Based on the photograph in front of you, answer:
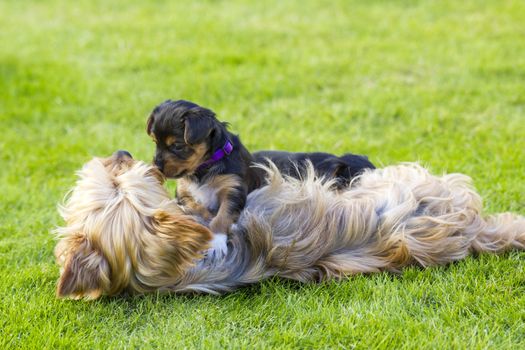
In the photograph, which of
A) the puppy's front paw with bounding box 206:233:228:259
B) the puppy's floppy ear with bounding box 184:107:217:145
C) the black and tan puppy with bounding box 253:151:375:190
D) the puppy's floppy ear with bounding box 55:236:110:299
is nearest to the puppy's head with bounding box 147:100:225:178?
the puppy's floppy ear with bounding box 184:107:217:145

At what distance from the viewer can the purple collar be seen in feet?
17.9

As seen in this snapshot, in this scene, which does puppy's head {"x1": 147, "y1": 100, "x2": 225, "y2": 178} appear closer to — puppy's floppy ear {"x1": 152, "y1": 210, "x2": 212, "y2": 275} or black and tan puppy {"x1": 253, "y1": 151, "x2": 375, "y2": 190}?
black and tan puppy {"x1": 253, "y1": 151, "x2": 375, "y2": 190}

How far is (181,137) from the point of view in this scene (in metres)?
5.36

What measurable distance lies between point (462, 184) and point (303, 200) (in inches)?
56.1

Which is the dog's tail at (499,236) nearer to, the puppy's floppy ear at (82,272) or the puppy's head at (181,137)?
the puppy's head at (181,137)

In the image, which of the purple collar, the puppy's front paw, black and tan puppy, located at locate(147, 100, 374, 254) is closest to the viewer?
the puppy's front paw

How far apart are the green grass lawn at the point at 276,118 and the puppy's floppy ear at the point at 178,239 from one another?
13.0 inches

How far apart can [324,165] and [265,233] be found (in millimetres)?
1515

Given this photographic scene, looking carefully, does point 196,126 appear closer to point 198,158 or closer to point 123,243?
point 198,158

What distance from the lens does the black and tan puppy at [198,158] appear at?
17.3ft

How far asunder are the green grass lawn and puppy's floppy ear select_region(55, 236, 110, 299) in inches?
8.0

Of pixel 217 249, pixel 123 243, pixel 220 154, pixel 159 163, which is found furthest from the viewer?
pixel 220 154

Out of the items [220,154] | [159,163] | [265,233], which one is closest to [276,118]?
[220,154]

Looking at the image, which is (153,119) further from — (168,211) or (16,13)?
(16,13)
